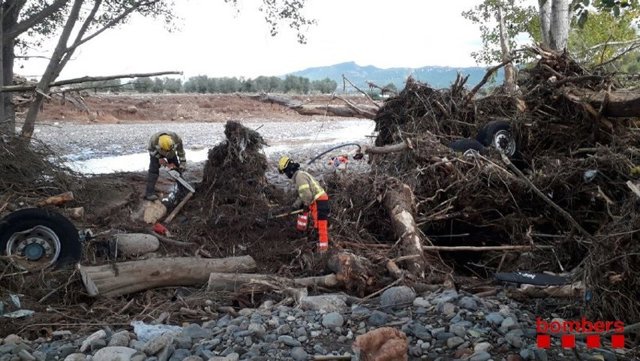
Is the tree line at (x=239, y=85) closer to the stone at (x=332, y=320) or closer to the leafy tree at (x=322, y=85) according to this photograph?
the leafy tree at (x=322, y=85)

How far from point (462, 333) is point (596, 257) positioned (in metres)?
1.15

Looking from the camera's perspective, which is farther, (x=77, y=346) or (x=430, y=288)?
(x=430, y=288)

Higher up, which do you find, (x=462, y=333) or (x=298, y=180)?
(x=298, y=180)

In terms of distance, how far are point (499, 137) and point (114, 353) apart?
6.19m

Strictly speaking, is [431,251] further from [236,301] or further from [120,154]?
[120,154]

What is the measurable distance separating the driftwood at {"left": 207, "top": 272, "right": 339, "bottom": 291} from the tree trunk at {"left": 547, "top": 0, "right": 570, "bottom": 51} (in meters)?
8.84

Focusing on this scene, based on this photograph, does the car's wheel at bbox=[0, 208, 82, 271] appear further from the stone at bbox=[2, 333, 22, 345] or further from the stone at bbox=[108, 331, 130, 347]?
the stone at bbox=[108, 331, 130, 347]

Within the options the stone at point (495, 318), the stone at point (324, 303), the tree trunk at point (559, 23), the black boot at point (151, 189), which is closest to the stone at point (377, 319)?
the stone at point (324, 303)

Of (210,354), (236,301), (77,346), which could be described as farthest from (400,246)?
(77,346)

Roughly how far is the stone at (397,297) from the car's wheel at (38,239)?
3398 millimetres

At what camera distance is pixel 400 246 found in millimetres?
6656

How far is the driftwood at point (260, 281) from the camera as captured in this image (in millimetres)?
5863

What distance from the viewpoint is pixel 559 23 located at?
12.2m

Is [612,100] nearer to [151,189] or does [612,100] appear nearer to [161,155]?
[161,155]
